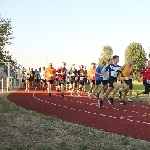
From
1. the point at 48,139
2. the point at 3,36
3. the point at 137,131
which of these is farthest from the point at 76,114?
the point at 3,36

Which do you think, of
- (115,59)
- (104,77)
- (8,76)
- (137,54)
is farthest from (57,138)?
(137,54)

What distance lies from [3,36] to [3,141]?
41155mm

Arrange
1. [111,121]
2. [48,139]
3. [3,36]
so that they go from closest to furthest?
[48,139] < [111,121] < [3,36]

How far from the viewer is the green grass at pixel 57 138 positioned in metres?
6.47

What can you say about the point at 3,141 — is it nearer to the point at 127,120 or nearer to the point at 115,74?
the point at 127,120

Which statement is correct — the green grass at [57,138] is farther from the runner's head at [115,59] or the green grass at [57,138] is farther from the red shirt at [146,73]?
the red shirt at [146,73]

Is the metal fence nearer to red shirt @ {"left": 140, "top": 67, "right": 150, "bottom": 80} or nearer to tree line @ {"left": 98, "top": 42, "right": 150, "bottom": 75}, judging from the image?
red shirt @ {"left": 140, "top": 67, "right": 150, "bottom": 80}

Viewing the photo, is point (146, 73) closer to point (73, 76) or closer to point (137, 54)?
point (73, 76)

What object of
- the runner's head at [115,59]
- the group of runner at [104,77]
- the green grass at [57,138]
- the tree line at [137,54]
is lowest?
the green grass at [57,138]

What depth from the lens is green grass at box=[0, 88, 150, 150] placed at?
21.2 feet

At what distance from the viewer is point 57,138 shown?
23.5 ft

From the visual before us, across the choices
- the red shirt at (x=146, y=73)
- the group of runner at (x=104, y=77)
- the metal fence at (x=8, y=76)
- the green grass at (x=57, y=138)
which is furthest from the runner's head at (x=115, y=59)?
the metal fence at (x=8, y=76)

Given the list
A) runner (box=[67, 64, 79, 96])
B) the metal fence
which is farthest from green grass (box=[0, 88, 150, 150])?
runner (box=[67, 64, 79, 96])

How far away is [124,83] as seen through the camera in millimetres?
16016
